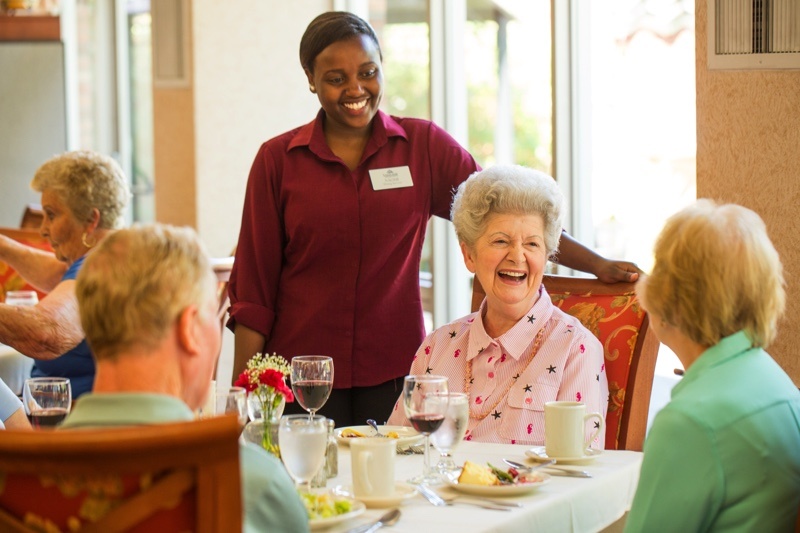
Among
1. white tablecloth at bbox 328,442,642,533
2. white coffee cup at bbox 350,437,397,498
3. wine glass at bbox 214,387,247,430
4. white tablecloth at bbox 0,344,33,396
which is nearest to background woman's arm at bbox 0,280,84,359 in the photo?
white tablecloth at bbox 0,344,33,396

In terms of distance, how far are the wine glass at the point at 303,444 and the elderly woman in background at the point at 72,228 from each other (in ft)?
5.06

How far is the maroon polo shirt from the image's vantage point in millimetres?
3086

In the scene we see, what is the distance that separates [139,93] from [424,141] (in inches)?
245

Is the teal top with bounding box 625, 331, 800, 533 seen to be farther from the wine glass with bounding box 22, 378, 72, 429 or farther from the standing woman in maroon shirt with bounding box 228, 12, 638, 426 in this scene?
the standing woman in maroon shirt with bounding box 228, 12, 638, 426

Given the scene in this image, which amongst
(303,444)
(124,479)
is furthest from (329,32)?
(124,479)

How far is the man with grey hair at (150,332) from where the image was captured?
135 cm

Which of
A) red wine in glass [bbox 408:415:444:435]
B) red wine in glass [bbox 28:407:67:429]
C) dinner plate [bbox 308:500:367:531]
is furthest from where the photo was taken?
red wine in glass [bbox 28:407:67:429]

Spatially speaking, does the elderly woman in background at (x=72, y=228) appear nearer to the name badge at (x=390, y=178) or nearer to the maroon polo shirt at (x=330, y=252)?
the maroon polo shirt at (x=330, y=252)

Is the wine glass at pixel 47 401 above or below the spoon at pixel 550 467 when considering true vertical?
above

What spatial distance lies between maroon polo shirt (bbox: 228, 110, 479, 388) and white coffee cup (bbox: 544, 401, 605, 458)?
1.05 metres

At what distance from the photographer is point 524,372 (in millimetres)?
2514

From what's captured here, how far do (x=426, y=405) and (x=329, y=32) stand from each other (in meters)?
1.37

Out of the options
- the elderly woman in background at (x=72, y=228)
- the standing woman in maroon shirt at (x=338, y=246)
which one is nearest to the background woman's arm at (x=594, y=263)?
the standing woman in maroon shirt at (x=338, y=246)

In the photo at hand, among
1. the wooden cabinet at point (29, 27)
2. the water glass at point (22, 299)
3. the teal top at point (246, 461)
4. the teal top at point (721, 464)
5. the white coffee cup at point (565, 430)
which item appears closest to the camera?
the teal top at point (246, 461)
